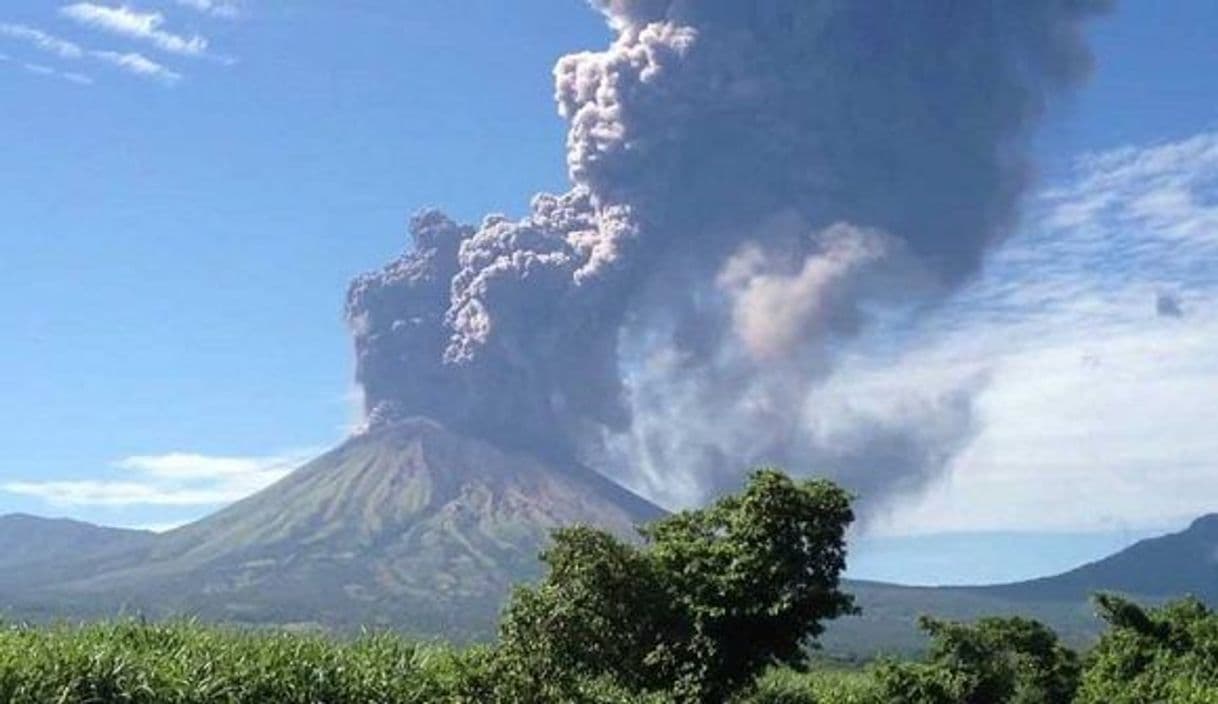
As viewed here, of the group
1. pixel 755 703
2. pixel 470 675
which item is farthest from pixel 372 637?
pixel 755 703

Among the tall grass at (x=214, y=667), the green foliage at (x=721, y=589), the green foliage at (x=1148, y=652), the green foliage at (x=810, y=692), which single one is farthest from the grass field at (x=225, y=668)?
the green foliage at (x=1148, y=652)

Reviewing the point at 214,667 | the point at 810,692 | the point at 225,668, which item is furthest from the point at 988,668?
the point at 214,667

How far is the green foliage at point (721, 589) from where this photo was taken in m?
34.4

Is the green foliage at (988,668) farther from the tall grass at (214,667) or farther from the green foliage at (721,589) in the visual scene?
the tall grass at (214,667)

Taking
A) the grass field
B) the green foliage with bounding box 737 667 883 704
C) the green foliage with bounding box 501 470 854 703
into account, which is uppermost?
the green foliage with bounding box 501 470 854 703

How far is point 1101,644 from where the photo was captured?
56.6 meters

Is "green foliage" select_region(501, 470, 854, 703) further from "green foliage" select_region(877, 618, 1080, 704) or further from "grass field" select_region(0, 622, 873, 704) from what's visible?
"green foliage" select_region(877, 618, 1080, 704)

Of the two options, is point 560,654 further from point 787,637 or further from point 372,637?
point 787,637

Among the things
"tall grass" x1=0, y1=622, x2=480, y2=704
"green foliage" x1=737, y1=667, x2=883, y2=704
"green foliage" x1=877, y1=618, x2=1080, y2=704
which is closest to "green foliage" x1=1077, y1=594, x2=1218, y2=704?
"green foliage" x1=877, y1=618, x2=1080, y2=704

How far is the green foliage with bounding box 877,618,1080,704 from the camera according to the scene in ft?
187

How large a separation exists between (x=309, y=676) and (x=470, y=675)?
340 centimetres

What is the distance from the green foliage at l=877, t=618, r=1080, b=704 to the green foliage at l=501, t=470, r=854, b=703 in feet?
65.8

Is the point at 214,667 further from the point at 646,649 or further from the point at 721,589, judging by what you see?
the point at 721,589

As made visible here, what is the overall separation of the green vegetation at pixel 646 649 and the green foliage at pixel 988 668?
0.43 ft
